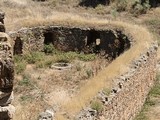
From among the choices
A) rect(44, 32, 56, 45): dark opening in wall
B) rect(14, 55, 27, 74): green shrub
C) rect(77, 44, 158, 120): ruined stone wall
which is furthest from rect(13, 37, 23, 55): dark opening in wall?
rect(77, 44, 158, 120): ruined stone wall

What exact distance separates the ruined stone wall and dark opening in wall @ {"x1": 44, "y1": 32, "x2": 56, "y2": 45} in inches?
273

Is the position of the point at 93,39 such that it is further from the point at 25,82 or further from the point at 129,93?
the point at 129,93

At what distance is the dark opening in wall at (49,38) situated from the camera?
2369 centimetres

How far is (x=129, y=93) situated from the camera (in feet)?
46.0

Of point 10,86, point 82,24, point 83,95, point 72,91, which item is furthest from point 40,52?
point 10,86

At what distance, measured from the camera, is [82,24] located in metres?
23.9

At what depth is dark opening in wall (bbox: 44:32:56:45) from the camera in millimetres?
23688

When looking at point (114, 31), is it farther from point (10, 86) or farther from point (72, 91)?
point (10, 86)

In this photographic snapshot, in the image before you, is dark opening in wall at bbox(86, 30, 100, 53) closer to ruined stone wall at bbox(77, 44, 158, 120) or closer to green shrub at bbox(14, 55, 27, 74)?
green shrub at bbox(14, 55, 27, 74)

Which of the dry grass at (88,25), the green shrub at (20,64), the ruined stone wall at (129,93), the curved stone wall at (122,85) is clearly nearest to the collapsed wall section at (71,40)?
the curved stone wall at (122,85)

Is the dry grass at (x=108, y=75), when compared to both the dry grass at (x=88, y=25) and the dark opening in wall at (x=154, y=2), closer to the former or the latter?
the dry grass at (x=88, y=25)

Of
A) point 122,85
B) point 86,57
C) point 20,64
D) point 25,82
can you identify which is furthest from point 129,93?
point 86,57

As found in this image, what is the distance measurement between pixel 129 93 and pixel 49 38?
1068cm

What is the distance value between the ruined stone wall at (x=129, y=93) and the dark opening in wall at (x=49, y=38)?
22.8 ft
